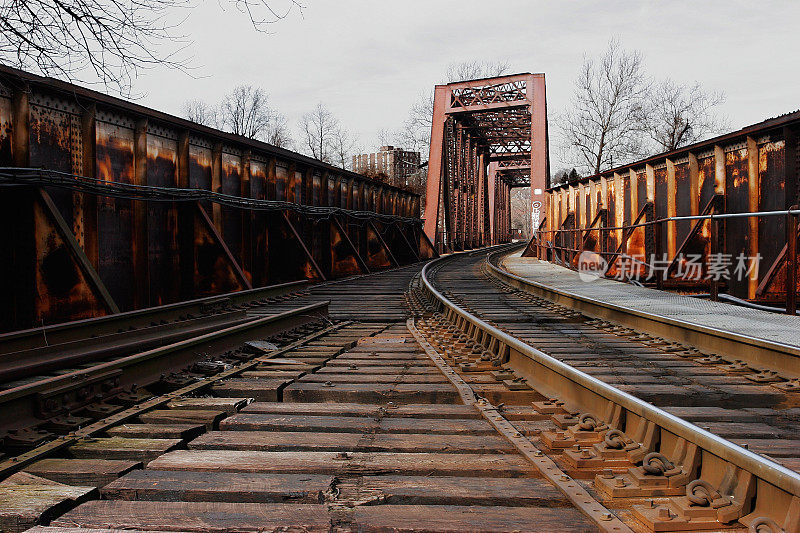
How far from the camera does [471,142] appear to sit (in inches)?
1470

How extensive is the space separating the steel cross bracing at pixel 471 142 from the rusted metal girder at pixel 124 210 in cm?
1395

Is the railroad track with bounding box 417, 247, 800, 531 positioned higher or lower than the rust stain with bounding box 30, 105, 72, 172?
lower

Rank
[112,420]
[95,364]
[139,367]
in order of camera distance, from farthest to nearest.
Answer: [95,364] → [139,367] → [112,420]

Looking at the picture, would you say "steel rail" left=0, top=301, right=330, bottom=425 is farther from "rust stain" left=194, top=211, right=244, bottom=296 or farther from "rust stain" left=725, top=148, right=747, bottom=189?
"rust stain" left=725, top=148, right=747, bottom=189

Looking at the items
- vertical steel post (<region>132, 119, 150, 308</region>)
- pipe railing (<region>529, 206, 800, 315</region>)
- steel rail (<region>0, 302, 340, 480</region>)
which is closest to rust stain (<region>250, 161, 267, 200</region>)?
vertical steel post (<region>132, 119, 150, 308</region>)

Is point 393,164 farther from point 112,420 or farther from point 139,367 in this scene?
point 112,420

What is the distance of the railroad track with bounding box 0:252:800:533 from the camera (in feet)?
6.67

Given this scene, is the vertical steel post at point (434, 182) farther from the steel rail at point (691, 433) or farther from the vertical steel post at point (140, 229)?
the steel rail at point (691, 433)

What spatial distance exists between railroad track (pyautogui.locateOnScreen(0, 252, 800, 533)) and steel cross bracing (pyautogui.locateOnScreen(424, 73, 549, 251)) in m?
21.1

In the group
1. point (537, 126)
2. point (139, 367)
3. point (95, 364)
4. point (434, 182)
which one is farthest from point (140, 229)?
point (537, 126)

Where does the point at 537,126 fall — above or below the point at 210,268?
above

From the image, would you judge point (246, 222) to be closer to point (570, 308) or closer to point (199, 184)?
point (199, 184)

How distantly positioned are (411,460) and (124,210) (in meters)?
6.90

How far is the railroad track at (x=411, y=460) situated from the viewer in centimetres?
203
